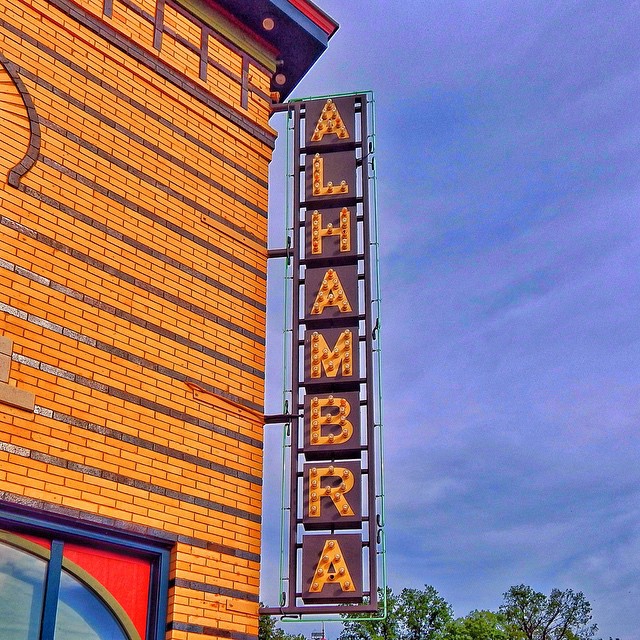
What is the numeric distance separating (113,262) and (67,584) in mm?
3165

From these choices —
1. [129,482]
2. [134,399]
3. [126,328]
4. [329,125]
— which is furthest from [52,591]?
[329,125]

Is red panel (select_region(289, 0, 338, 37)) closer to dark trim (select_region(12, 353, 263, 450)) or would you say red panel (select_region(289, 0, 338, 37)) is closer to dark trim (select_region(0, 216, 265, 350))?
dark trim (select_region(0, 216, 265, 350))

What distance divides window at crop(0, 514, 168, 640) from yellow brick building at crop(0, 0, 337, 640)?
16mm

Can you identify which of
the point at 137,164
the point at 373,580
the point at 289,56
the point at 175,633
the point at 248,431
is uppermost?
the point at 289,56

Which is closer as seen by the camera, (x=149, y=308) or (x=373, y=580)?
(x=149, y=308)

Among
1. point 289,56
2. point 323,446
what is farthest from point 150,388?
point 289,56

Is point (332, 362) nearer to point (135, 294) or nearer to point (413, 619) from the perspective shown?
point (135, 294)

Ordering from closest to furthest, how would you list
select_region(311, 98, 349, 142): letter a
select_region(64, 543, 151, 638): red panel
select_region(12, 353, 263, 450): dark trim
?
select_region(12, 353, 263, 450): dark trim → select_region(64, 543, 151, 638): red panel → select_region(311, 98, 349, 142): letter a

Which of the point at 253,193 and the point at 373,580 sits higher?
the point at 253,193

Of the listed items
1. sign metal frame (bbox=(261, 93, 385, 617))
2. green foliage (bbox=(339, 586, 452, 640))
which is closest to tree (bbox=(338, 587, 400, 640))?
green foliage (bbox=(339, 586, 452, 640))

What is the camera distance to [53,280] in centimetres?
832

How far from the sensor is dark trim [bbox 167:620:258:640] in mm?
8266

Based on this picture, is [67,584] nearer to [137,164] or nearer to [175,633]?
[175,633]

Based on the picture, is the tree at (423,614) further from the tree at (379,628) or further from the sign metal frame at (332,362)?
the sign metal frame at (332,362)
